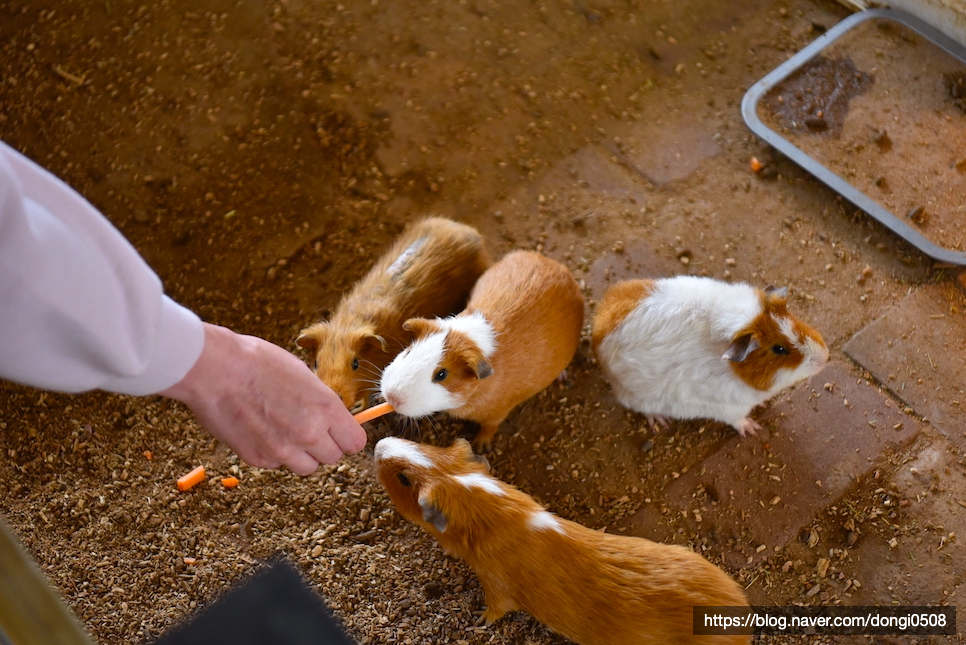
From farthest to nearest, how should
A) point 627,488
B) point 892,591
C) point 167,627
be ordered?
point 627,488
point 892,591
point 167,627

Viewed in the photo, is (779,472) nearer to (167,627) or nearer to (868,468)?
(868,468)

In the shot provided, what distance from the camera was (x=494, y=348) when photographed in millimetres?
2744

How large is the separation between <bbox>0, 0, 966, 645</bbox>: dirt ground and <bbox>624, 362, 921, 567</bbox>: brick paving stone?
7 centimetres

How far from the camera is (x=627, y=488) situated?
119 inches

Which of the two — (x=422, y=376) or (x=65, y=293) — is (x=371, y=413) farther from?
(x=65, y=293)

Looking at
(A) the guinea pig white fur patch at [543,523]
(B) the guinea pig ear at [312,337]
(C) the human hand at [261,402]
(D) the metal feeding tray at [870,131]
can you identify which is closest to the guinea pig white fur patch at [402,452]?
(A) the guinea pig white fur patch at [543,523]

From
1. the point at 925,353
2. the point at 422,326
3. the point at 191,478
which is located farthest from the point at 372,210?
the point at 925,353

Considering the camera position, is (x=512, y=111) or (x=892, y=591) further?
(x=512, y=111)

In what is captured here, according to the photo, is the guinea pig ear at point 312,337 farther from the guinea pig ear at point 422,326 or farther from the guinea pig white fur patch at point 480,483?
the guinea pig white fur patch at point 480,483

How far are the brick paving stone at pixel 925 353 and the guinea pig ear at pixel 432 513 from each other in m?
2.03

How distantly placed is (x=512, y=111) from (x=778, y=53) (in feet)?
5.16

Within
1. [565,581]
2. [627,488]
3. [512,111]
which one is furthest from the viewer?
[512,111]

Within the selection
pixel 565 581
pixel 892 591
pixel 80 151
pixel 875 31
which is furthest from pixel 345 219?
pixel 875 31

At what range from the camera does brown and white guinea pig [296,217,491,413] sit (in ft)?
9.23
